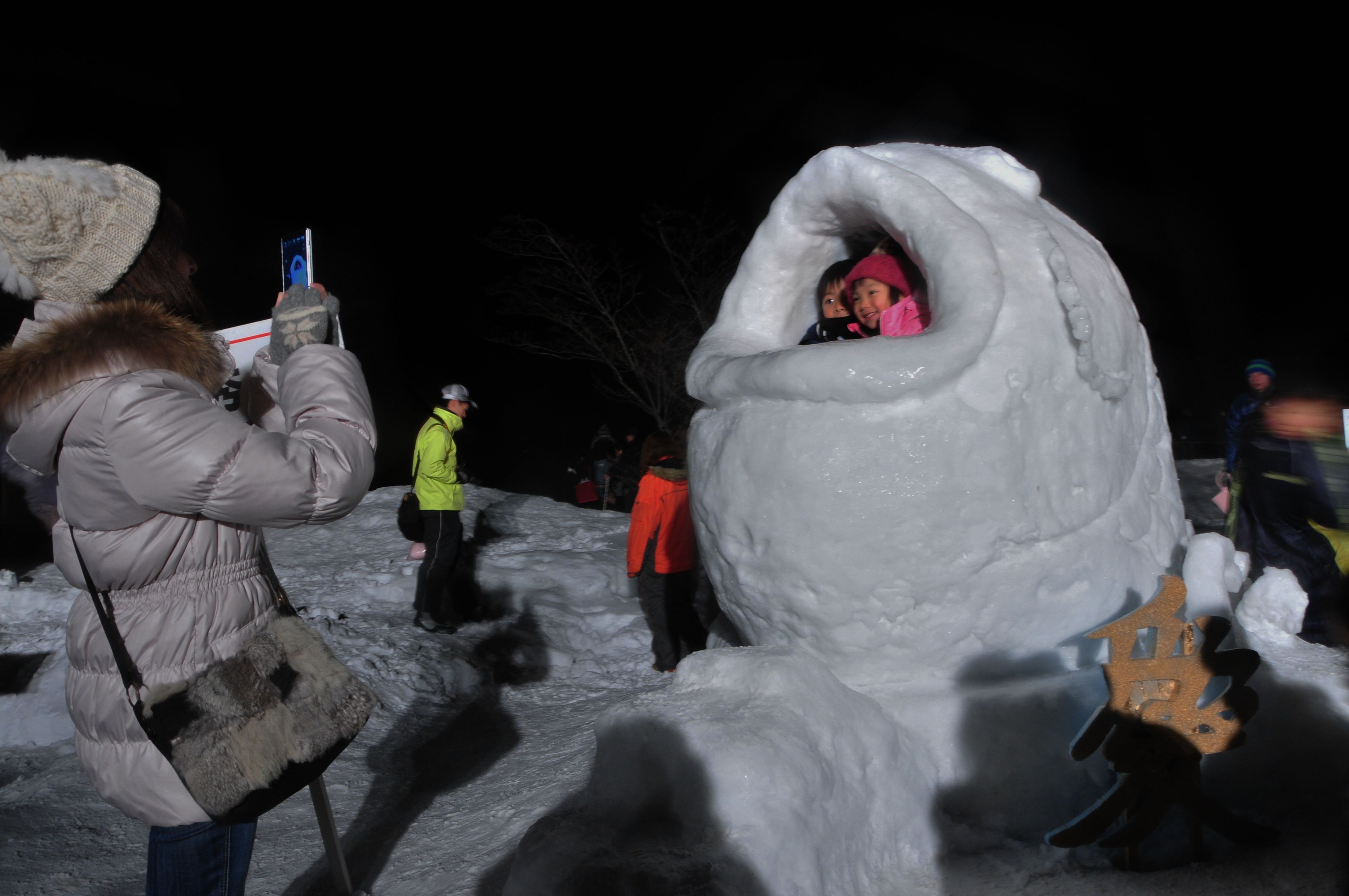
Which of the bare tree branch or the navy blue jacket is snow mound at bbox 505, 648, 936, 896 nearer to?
the navy blue jacket

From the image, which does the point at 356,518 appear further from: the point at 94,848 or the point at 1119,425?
the point at 1119,425

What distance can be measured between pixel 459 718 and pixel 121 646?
8.05 feet

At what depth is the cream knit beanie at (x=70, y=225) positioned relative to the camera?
5.00 feet

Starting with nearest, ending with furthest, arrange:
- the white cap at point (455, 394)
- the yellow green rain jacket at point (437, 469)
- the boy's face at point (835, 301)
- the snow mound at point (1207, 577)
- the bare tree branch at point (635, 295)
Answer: the snow mound at point (1207, 577) < the boy's face at point (835, 301) < the yellow green rain jacket at point (437, 469) < the white cap at point (455, 394) < the bare tree branch at point (635, 295)

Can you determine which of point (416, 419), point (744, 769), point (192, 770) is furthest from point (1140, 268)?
point (416, 419)

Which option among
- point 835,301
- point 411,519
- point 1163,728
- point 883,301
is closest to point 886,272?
point 883,301

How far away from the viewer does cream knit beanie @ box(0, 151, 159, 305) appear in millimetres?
1524

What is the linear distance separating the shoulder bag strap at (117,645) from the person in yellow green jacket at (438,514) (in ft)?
11.9

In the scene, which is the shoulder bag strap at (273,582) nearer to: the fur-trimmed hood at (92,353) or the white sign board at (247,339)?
the fur-trimmed hood at (92,353)

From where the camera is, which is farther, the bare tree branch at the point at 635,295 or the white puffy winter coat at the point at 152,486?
the bare tree branch at the point at 635,295

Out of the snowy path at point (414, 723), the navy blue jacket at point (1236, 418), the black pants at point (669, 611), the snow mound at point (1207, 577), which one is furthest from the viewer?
the navy blue jacket at point (1236, 418)

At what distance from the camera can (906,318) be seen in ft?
8.03

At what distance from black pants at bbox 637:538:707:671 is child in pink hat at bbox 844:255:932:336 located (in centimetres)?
227

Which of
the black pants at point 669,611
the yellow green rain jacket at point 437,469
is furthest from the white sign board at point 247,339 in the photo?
the yellow green rain jacket at point 437,469
